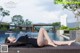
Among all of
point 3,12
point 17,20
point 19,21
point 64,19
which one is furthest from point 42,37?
point 64,19

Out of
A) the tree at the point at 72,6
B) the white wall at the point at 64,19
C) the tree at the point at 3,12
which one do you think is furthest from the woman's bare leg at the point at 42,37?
the tree at the point at 72,6

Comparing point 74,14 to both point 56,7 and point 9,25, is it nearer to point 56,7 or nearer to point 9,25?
point 56,7

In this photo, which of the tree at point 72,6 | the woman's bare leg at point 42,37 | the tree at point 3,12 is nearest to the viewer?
the woman's bare leg at point 42,37

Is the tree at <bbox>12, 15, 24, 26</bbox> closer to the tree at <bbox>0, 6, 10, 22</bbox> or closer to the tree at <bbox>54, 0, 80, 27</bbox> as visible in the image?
the tree at <bbox>0, 6, 10, 22</bbox>

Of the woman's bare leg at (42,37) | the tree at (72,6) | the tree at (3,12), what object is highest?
the tree at (72,6)

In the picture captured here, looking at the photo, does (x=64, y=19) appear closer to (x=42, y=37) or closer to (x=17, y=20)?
(x=17, y=20)

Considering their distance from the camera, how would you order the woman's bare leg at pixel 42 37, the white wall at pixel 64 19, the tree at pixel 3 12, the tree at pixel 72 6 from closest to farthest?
the woman's bare leg at pixel 42 37 < the tree at pixel 3 12 < the white wall at pixel 64 19 < the tree at pixel 72 6

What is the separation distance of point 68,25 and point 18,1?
2274mm

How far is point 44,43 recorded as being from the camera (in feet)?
9.71

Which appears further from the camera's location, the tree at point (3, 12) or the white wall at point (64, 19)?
the white wall at point (64, 19)

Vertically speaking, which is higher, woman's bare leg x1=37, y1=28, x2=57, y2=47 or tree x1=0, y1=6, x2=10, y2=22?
tree x1=0, y1=6, x2=10, y2=22

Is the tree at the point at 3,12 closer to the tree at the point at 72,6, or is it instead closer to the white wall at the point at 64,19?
the white wall at the point at 64,19

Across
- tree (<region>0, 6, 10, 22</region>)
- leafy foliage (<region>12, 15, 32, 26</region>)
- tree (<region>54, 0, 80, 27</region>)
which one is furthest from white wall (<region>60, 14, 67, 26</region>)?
tree (<region>0, 6, 10, 22</region>)

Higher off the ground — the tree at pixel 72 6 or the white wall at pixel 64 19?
the tree at pixel 72 6
